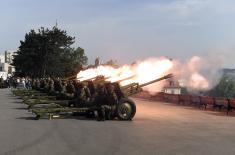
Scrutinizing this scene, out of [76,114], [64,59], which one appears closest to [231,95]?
[64,59]

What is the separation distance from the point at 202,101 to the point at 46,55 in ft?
159

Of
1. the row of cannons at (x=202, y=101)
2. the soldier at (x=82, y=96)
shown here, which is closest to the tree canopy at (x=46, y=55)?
the row of cannons at (x=202, y=101)

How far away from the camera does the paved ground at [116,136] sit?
571 inches

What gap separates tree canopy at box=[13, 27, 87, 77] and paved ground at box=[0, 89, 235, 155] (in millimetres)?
56465

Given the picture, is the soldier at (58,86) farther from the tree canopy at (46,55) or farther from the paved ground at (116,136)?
the tree canopy at (46,55)

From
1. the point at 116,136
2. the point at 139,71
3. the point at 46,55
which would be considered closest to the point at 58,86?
the point at 139,71

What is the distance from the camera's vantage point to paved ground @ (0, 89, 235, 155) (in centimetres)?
1450

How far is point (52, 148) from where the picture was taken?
1466 cm

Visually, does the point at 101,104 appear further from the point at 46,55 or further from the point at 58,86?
the point at 46,55

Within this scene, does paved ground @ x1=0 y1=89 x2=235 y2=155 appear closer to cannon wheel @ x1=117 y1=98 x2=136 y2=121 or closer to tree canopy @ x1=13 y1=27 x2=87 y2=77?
cannon wheel @ x1=117 y1=98 x2=136 y2=121

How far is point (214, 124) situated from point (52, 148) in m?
9.78

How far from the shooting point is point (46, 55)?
264 feet

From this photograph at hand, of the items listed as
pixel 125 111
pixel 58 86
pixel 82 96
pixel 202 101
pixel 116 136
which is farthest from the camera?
pixel 58 86

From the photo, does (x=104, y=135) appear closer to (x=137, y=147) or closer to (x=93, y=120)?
(x=137, y=147)
